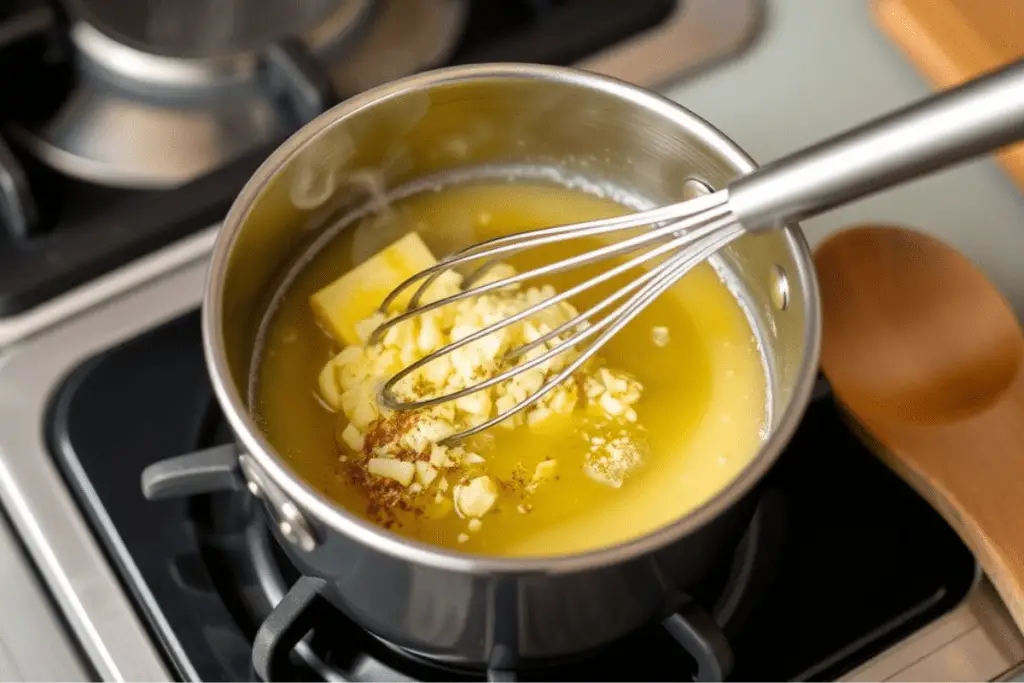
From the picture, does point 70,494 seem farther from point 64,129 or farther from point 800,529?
point 800,529

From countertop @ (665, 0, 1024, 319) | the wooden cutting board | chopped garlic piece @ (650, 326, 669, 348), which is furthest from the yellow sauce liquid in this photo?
the wooden cutting board

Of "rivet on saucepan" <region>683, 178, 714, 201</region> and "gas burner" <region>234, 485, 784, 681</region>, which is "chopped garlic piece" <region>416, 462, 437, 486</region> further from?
"rivet on saucepan" <region>683, 178, 714, 201</region>

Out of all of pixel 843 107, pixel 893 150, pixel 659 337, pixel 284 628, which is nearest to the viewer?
pixel 893 150

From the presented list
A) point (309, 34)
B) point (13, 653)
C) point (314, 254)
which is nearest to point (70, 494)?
point (13, 653)

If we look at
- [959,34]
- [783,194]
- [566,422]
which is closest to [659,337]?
[566,422]

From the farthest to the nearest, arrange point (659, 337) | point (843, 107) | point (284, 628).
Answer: point (843, 107)
point (659, 337)
point (284, 628)

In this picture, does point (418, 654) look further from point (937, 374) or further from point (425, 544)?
point (937, 374)

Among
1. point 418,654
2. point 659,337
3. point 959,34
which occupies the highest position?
point 959,34
